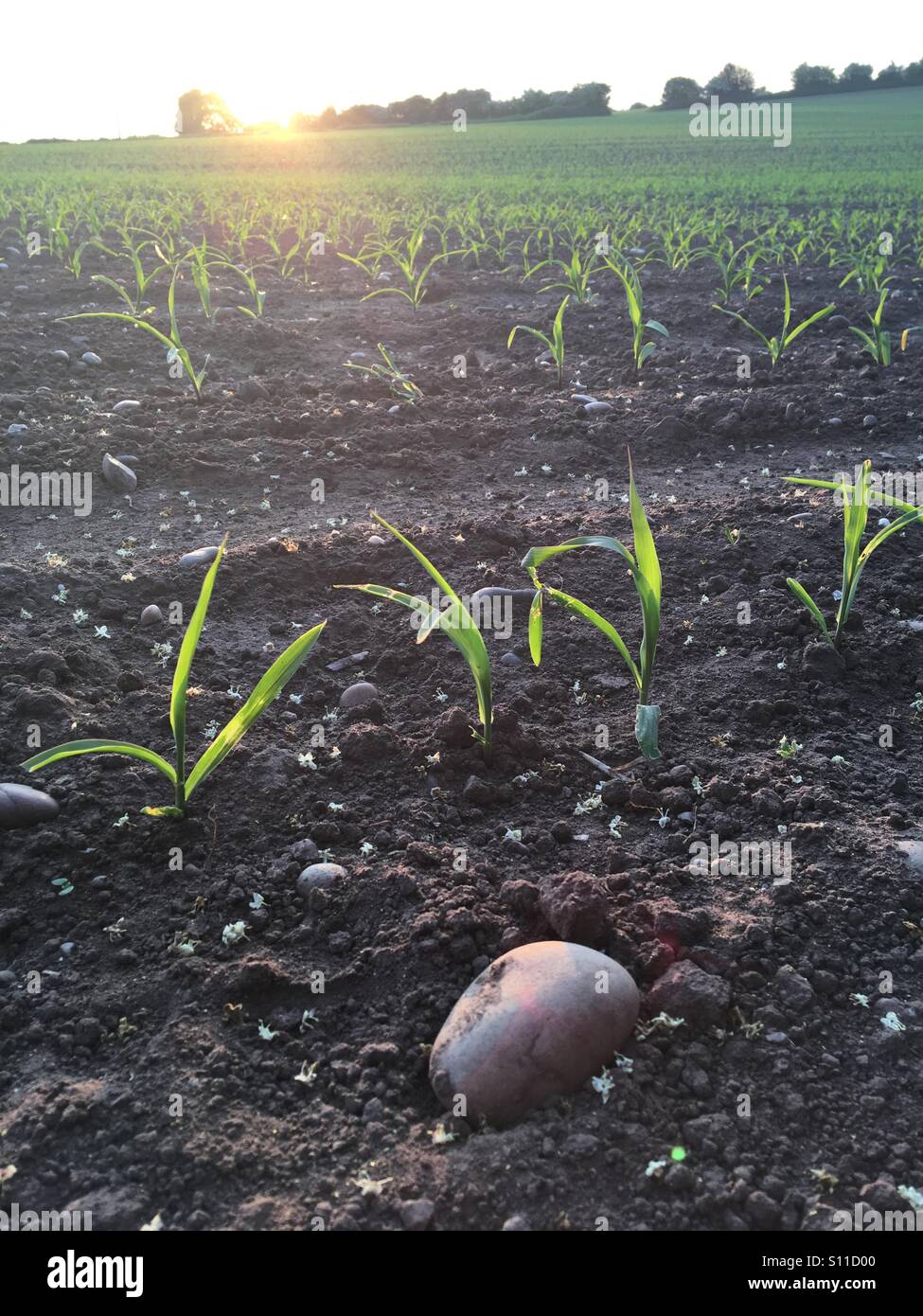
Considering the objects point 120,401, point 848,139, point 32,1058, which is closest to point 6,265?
point 120,401

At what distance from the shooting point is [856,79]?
42250 millimetres

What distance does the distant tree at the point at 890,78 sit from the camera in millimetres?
41906

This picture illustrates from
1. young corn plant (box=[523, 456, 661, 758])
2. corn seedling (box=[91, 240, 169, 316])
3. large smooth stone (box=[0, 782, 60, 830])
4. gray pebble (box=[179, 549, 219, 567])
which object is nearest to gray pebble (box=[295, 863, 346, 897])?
large smooth stone (box=[0, 782, 60, 830])

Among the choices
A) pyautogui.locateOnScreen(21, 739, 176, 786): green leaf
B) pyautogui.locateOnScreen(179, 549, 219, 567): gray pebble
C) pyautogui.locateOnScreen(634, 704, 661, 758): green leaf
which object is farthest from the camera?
pyautogui.locateOnScreen(179, 549, 219, 567): gray pebble

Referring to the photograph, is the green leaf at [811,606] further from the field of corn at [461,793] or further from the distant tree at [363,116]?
the distant tree at [363,116]

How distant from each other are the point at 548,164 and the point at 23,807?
20.2 meters

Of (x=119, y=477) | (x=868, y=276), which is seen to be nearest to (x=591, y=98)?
(x=868, y=276)

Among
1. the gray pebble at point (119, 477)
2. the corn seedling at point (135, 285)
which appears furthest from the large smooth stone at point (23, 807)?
the corn seedling at point (135, 285)

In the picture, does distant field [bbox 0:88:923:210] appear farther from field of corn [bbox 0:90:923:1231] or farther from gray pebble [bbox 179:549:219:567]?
gray pebble [bbox 179:549:219:567]

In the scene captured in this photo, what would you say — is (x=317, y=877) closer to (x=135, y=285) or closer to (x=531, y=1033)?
(x=531, y=1033)

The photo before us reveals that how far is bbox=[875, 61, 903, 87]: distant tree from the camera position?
137 feet

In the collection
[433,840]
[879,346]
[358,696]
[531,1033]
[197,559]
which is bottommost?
[531,1033]

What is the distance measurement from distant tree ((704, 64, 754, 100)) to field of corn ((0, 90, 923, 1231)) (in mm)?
45616
